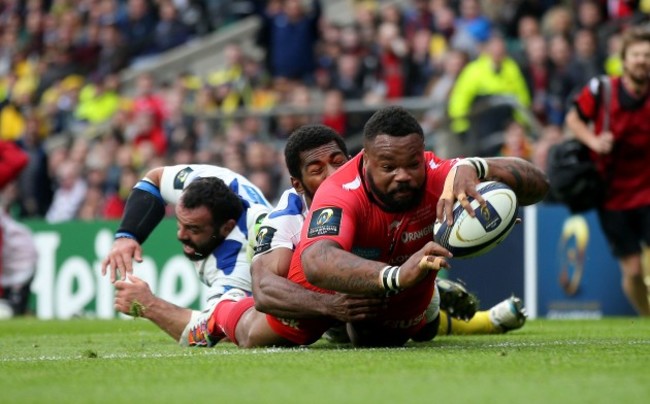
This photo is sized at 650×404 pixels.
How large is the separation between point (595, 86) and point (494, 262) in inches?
107

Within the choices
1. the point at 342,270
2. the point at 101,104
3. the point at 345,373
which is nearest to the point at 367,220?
the point at 342,270

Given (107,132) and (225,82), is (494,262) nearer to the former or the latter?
(225,82)

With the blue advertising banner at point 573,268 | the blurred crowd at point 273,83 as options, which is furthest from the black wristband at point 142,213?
the blurred crowd at point 273,83

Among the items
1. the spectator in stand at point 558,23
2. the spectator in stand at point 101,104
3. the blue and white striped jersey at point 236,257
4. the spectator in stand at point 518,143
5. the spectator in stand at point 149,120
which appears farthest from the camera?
the spectator in stand at point 101,104

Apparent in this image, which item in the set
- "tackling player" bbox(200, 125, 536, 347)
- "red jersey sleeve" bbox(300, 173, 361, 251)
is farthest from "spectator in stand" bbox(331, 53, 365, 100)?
"red jersey sleeve" bbox(300, 173, 361, 251)

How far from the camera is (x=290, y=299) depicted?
6.85 m

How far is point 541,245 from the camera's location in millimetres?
13203

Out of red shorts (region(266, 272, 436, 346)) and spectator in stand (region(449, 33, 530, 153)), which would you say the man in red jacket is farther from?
red shorts (region(266, 272, 436, 346))

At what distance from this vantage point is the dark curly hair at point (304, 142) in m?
7.55

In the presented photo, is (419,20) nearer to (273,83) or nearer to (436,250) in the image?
(273,83)

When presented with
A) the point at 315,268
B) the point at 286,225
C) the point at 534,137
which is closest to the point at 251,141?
the point at 534,137

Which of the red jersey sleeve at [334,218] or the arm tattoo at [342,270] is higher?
the red jersey sleeve at [334,218]

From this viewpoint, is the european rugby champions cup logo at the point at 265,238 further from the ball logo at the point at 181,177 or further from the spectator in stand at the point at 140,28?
the spectator in stand at the point at 140,28

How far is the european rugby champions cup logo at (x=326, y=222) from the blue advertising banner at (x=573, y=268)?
7047 mm
